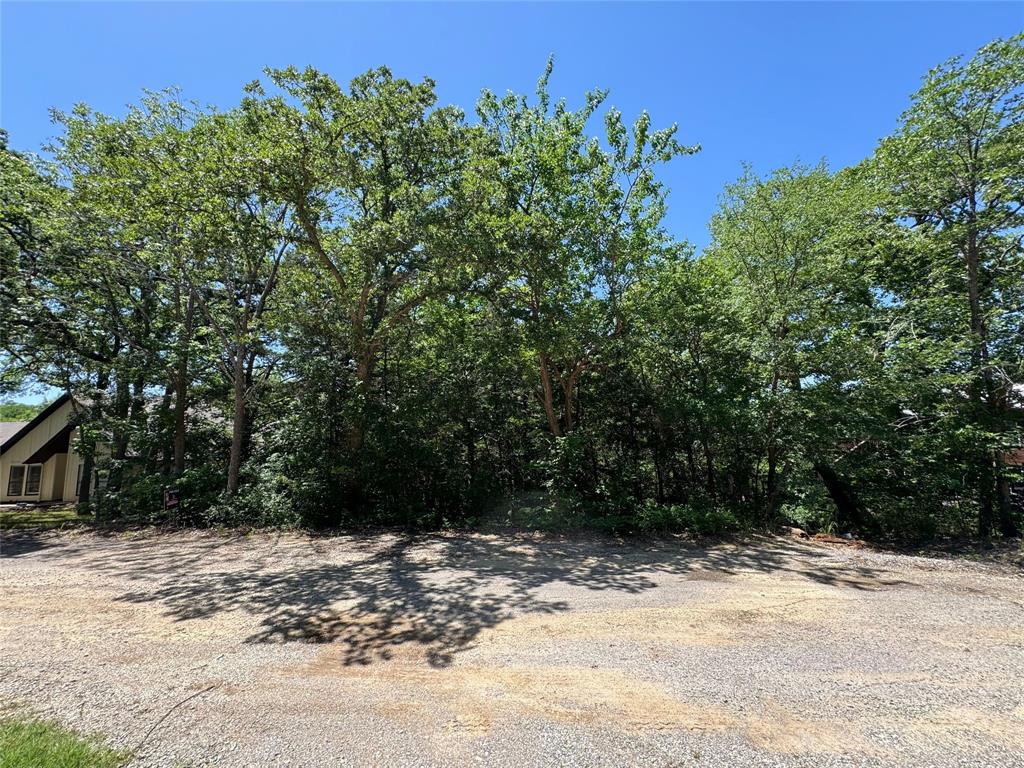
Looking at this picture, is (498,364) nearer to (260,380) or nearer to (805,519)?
(260,380)

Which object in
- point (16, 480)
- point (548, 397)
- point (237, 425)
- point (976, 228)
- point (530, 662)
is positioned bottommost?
point (530, 662)

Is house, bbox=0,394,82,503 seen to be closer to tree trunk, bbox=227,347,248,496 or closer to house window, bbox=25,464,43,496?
house window, bbox=25,464,43,496

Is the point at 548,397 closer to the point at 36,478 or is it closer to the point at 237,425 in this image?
the point at 237,425

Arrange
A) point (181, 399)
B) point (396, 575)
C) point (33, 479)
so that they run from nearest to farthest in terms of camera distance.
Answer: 1. point (396, 575)
2. point (181, 399)
3. point (33, 479)

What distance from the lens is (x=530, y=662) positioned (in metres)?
3.64

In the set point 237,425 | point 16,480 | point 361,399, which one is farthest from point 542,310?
point 16,480

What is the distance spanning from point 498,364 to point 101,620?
24.0 ft

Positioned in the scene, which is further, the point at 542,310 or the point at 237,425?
the point at 237,425

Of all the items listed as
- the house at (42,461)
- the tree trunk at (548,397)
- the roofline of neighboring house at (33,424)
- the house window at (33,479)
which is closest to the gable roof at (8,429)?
the roofline of neighboring house at (33,424)

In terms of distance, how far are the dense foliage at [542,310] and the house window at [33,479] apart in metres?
9.87

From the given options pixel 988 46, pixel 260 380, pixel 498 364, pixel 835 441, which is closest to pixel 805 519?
pixel 835 441

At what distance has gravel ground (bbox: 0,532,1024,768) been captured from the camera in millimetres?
2625

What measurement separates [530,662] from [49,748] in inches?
114

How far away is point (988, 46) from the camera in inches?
309
